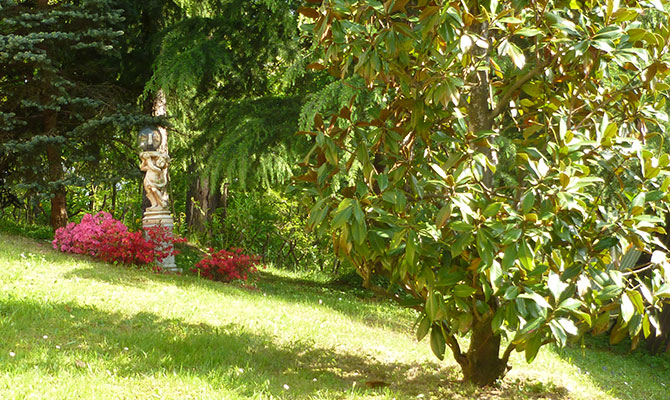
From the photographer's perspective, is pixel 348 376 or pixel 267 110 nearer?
pixel 348 376

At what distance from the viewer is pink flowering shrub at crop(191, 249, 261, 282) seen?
30.1 feet

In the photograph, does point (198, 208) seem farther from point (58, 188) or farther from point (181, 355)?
point (181, 355)

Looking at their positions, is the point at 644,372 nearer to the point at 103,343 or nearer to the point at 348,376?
the point at 348,376

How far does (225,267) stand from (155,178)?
212 centimetres

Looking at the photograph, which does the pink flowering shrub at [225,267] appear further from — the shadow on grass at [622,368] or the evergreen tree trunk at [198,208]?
the evergreen tree trunk at [198,208]

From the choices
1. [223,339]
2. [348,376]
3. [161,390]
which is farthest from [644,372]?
[161,390]

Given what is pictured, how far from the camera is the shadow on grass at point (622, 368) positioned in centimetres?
652

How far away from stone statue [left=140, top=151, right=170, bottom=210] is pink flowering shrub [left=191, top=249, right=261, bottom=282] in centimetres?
150

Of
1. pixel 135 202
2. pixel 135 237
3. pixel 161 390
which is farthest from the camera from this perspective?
pixel 135 202

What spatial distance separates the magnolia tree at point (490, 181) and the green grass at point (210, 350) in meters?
0.75

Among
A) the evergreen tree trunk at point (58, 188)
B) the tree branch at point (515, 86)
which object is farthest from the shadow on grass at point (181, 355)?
the evergreen tree trunk at point (58, 188)

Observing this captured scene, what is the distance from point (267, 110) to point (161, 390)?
614cm

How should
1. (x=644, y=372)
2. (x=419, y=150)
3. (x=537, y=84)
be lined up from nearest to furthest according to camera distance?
(x=537, y=84) → (x=419, y=150) → (x=644, y=372)

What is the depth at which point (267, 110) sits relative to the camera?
30.8 ft
